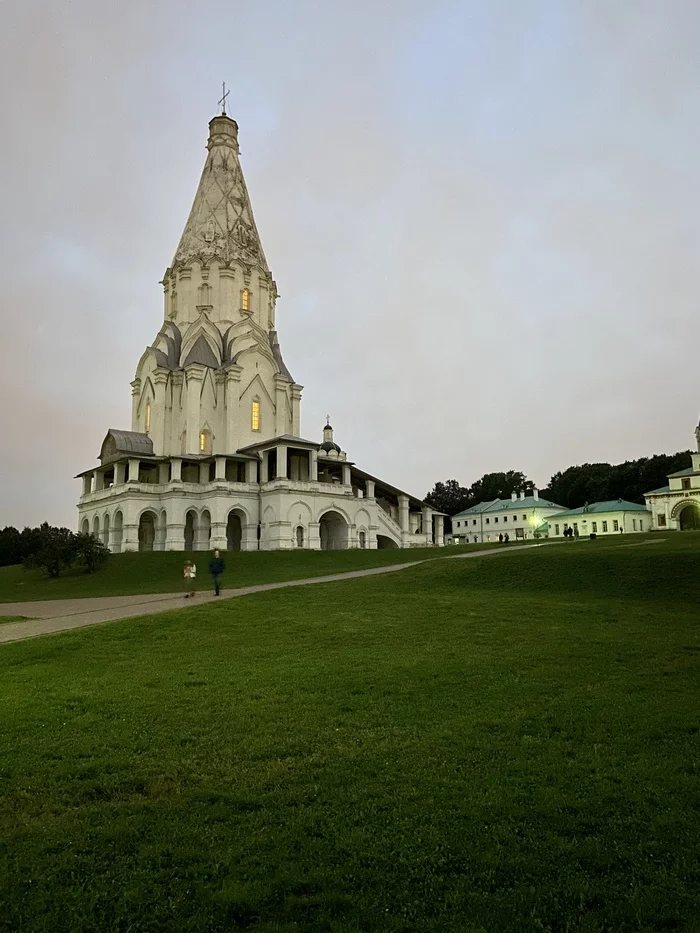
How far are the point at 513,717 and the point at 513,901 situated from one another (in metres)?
3.67

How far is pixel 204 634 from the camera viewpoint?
46.9ft

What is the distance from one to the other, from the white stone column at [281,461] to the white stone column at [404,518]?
12.0m

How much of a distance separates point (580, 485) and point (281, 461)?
5944cm

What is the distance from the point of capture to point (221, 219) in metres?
57.2

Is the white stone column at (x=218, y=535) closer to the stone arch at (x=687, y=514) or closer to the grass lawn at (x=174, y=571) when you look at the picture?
the grass lawn at (x=174, y=571)

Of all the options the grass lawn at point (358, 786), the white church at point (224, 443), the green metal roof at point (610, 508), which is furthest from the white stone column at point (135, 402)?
the green metal roof at point (610, 508)

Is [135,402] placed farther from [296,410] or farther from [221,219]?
[221,219]

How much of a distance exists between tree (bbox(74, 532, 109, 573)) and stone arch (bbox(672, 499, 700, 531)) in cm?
5801

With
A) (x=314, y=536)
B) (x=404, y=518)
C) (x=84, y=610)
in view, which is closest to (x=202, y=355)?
(x=314, y=536)

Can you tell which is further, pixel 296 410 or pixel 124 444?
pixel 296 410

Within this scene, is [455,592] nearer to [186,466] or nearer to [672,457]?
[186,466]

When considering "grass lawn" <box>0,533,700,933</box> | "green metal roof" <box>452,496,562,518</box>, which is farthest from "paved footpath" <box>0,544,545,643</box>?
"green metal roof" <box>452,496,562,518</box>

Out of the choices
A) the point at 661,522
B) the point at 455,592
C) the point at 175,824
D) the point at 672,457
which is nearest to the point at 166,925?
the point at 175,824

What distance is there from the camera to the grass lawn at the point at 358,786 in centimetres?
431
